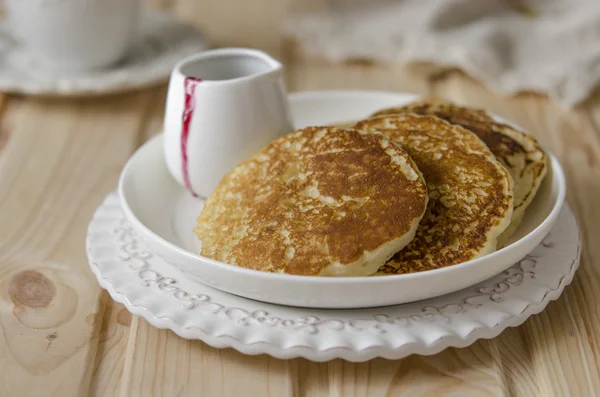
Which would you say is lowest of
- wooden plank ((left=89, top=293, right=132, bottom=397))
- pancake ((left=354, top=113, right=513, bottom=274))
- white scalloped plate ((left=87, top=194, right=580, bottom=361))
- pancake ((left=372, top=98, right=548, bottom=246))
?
wooden plank ((left=89, top=293, right=132, bottom=397))

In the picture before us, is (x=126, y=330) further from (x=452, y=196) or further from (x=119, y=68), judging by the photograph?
(x=119, y=68)

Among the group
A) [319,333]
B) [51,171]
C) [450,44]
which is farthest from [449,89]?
[319,333]

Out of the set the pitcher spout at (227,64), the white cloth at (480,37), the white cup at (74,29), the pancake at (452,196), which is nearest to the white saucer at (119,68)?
the white cup at (74,29)

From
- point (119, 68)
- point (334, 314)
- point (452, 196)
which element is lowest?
point (119, 68)

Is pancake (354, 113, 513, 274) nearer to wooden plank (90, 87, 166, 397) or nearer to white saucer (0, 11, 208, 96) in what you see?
wooden plank (90, 87, 166, 397)

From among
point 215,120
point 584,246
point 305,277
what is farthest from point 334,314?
point 584,246

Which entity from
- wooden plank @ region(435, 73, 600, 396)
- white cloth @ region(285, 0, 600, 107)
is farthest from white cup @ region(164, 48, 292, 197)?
white cloth @ region(285, 0, 600, 107)
